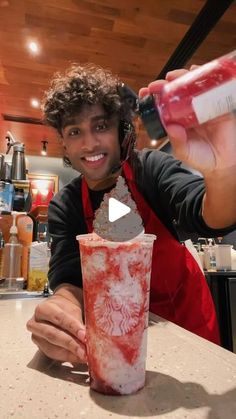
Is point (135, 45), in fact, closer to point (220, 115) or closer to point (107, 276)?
point (220, 115)

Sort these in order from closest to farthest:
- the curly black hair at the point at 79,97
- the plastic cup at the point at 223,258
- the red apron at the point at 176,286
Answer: the red apron at the point at 176,286
the curly black hair at the point at 79,97
the plastic cup at the point at 223,258

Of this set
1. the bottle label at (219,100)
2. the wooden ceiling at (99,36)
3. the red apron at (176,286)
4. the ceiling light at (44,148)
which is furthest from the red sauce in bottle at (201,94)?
the ceiling light at (44,148)

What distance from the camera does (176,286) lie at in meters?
0.81

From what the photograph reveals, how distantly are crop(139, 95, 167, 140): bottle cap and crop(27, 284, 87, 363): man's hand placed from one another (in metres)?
0.30

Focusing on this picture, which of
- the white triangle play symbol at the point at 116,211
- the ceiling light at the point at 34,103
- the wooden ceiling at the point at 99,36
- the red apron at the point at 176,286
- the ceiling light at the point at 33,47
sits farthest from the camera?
the ceiling light at the point at 34,103

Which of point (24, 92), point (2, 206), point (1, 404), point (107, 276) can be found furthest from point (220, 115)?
point (24, 92)

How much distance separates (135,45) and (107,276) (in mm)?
2193

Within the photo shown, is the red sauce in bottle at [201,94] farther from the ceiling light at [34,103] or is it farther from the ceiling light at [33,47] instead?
the ceiling light at [34,103]

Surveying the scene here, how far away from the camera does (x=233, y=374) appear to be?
15.8 inches

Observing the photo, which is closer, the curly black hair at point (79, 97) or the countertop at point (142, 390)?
the countertop at point (142, 390)

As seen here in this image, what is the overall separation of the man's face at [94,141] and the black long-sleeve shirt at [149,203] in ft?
0.21

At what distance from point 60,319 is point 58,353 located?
4cm

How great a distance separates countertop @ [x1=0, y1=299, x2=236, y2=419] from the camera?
32 cm

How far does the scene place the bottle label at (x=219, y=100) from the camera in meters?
0.40
